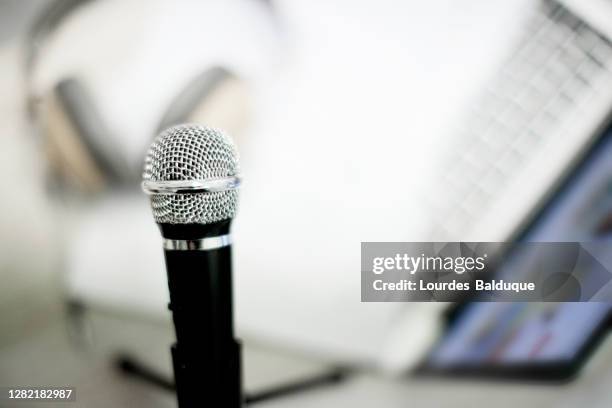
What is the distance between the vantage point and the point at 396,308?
106 cm

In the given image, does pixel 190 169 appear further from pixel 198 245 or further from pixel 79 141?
pixel 79 141

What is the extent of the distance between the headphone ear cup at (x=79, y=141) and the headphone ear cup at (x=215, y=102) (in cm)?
20

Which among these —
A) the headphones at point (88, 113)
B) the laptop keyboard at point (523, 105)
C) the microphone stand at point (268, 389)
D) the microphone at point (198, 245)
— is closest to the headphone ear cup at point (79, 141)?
the headphones at point (88, 113)

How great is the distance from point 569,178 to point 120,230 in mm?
1186

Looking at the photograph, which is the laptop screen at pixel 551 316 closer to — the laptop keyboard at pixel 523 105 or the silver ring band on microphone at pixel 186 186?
the laptop keyboard at pixel 523 105

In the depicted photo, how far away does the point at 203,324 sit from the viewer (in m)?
0.54

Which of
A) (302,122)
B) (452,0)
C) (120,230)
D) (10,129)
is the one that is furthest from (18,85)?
(452,0)

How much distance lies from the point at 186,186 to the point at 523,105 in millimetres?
777

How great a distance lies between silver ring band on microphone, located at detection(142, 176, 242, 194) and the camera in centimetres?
48

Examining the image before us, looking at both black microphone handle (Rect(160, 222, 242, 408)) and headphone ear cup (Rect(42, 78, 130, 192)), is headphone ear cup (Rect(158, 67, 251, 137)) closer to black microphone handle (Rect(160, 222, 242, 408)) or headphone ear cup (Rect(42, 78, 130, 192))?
headphone ear cup (Rect(42, 78, 130, 192))

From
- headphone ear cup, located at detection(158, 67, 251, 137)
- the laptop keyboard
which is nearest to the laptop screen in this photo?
the laptop keyboard

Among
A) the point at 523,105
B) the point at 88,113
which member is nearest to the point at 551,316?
the point at 523,105

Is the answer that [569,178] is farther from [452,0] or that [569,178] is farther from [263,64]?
[263,64]

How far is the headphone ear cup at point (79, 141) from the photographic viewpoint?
1196 millimetres
